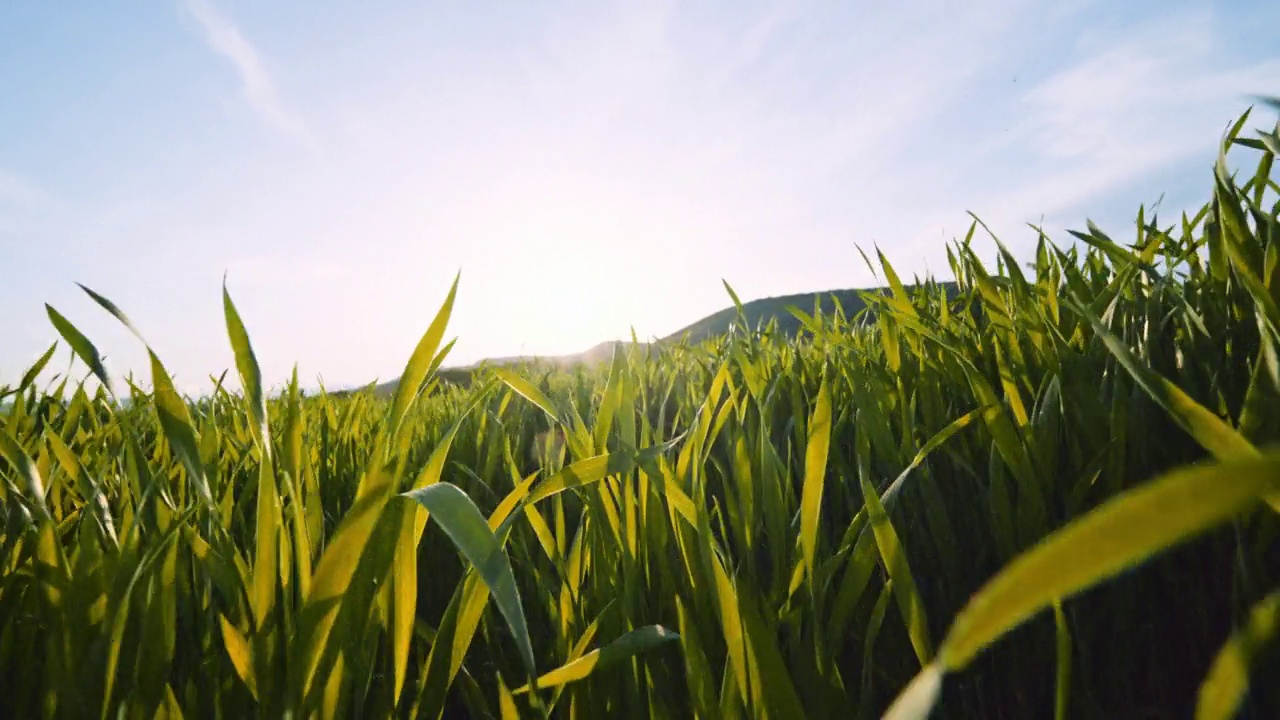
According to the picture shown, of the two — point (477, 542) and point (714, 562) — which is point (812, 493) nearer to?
point (714, 562)

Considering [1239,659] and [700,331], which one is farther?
[700,331]

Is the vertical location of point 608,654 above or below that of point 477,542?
below

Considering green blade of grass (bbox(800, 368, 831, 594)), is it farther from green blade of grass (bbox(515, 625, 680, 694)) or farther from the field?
green blade of grass (bbox(515, 625, 680, 694))

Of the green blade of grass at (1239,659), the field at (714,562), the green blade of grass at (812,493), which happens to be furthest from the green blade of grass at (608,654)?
the green blade of grass at (1239,659)

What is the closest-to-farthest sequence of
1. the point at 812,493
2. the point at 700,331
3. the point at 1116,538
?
the point at 1116,538, the point at 812,493, the point at 700,331

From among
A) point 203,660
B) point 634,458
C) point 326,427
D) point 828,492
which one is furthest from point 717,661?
point 326,427

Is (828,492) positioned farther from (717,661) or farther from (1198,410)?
(1198,410)

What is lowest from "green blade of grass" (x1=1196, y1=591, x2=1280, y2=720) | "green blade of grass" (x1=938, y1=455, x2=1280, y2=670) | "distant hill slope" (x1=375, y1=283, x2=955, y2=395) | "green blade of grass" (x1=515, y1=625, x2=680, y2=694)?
"green blade of grass" (x1=515, y1=625, x2=680, y2=694)

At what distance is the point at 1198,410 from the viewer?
34 centimetres

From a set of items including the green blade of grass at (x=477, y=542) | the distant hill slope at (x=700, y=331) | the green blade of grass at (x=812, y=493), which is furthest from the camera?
the distant hill slope at (x=700, y=331)

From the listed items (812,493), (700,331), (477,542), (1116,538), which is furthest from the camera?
(700,331)

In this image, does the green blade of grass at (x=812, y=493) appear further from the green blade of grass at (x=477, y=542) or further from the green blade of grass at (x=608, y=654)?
the green blade of grass at (x=477, y=542)

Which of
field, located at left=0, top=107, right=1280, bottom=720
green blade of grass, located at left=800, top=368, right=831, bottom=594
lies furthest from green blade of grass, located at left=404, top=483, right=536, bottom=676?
green blade of grass, located at left=800, top=368, right=831, bottom=594

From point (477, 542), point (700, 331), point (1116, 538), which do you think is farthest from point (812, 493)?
point (700, 331)
